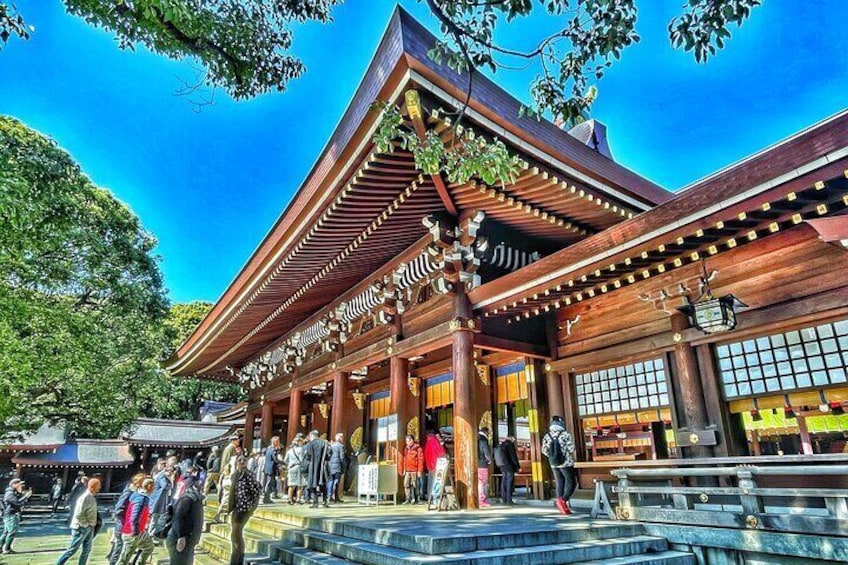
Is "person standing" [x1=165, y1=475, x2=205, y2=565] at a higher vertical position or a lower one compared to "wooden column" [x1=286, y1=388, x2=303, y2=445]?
lower

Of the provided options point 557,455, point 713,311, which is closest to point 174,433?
point 557,455

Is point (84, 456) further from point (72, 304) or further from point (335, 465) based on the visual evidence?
point (335, 465)

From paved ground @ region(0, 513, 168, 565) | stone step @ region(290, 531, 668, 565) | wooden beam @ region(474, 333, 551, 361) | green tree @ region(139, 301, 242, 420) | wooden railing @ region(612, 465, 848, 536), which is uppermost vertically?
green tree @ region(139, 301, 242, 420)

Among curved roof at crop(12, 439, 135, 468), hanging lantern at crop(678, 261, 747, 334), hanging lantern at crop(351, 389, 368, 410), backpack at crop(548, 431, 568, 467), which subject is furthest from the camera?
curved roof at crop(12, 439, 135, 468)

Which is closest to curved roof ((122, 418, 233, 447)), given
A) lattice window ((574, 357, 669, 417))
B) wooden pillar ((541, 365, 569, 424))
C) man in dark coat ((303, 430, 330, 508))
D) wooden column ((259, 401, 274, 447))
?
wooden column ((259, 401, 274, 447))

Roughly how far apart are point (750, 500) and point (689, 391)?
187 cm

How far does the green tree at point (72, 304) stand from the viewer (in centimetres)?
1009

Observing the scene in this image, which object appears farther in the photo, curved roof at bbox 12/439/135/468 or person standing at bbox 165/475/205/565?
curved roof at bbox 12/439/135/468

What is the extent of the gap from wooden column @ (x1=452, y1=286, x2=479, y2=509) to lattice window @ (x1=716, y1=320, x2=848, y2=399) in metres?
3.44

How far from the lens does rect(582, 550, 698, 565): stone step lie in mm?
4555

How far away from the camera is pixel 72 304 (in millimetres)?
15891

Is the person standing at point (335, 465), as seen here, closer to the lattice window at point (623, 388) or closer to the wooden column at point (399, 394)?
the wooden column at point (399, 394)

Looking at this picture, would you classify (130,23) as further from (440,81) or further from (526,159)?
(526,159)

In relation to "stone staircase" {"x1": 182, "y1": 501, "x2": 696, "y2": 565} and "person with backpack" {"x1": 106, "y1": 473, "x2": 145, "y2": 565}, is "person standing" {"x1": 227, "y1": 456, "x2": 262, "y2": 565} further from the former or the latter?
"person with backpack" {"x1": 106, "y1": 473, "x2": 145, "y2": 565}
